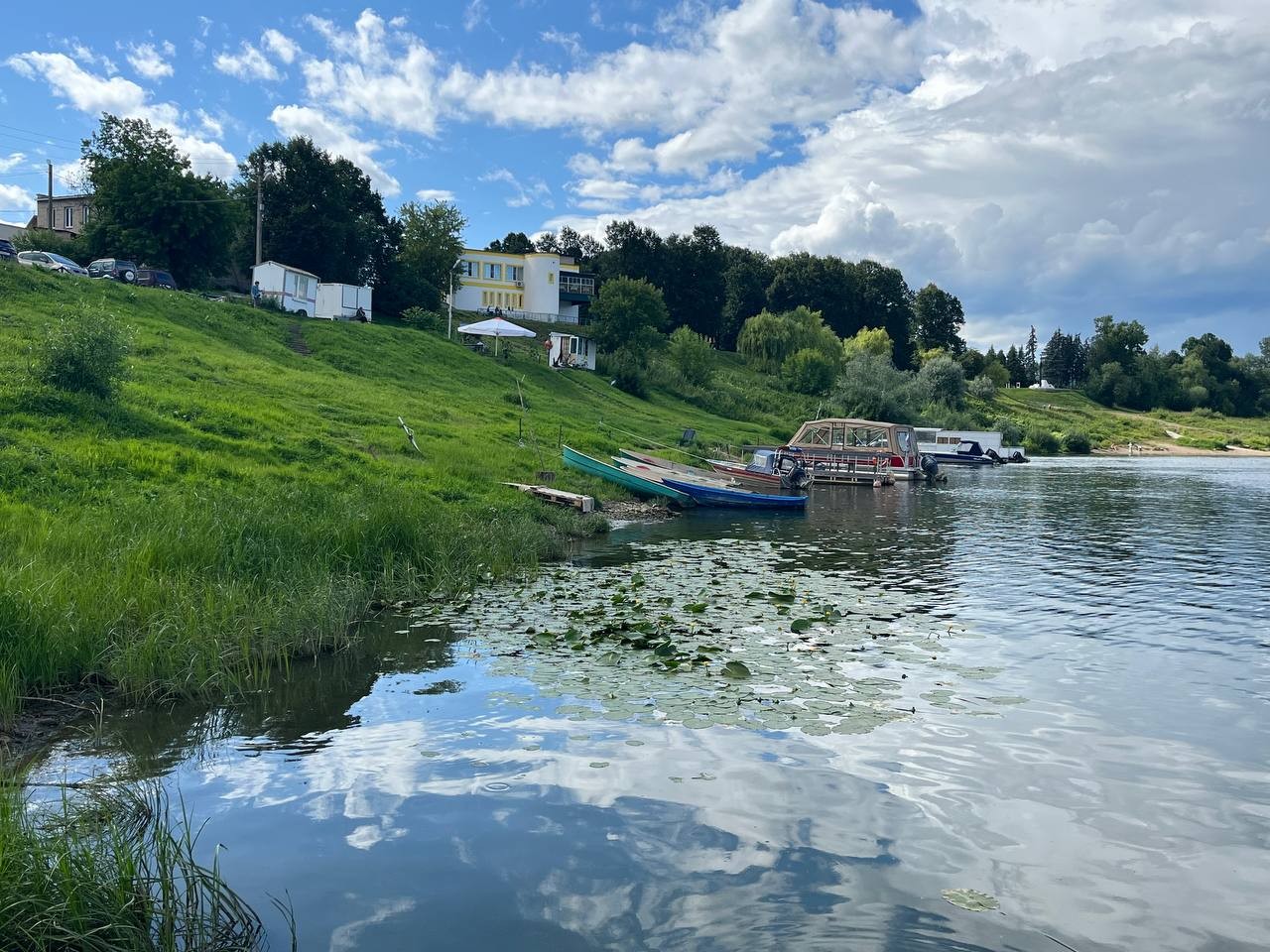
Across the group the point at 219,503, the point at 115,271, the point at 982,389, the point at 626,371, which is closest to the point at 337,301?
the point at 115,271

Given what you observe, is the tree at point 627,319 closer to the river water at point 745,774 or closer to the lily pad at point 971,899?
the river water at point 745,774

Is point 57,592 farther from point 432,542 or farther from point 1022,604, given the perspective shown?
point 1022,604

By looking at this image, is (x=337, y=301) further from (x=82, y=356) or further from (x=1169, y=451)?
(x=1169, y=451)

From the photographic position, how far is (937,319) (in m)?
149

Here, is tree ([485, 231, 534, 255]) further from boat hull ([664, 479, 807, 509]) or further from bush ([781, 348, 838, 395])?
boat hull ([664, 479, 807, 509])

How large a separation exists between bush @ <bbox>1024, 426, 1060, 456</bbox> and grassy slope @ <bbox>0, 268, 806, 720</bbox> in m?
70.4

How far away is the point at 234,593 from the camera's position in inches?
456

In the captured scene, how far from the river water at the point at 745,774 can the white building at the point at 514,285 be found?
288 ft

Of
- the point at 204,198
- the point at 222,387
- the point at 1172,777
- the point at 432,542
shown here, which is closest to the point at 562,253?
the point at 204,198

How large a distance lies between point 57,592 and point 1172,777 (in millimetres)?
11560

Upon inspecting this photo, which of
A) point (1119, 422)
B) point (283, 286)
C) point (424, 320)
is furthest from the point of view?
point (1119, 422)

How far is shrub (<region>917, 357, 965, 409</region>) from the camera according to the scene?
318ft

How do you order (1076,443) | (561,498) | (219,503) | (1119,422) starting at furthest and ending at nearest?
1. (1119,422)
2. (1076,443)
3. (561,498)
4. (219,503)

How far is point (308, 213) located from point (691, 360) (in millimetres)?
34588
